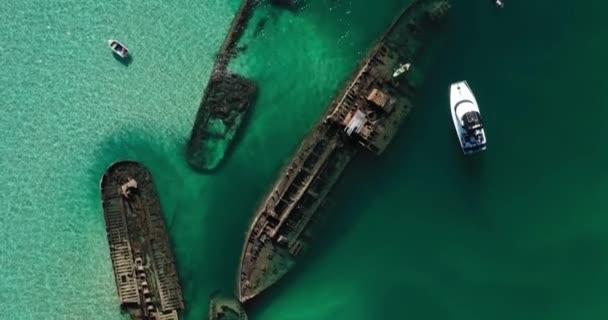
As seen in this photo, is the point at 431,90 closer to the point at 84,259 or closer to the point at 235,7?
the point at 235,7

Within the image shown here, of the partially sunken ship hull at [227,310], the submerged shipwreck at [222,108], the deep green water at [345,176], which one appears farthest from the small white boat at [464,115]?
the partially sunken ship hull at [227,310]

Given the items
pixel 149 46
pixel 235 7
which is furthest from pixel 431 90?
pixel 149 46

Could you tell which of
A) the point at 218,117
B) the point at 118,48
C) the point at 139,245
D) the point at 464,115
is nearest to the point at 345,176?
the point at 464,115


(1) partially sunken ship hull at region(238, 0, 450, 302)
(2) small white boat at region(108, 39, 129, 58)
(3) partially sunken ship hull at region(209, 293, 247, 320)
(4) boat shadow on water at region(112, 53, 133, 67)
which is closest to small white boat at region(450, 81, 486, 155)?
(1) partially sunken ship hull at region(238, 0, 450, 302)

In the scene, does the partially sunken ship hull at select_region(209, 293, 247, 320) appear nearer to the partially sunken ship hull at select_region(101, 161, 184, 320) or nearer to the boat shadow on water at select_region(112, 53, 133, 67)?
the partially sunken ship hull at select_region(101, 161, 184, 320)

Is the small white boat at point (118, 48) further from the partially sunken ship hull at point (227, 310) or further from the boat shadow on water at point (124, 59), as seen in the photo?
the partially sunken ship hull at point (227, 310)
